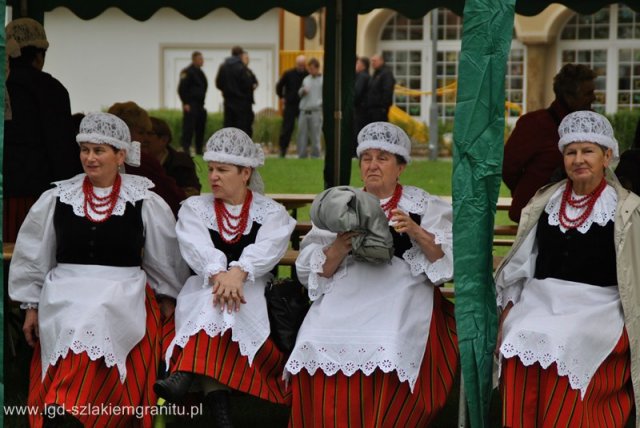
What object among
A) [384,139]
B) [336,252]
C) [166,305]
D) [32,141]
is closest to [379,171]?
[384,139]

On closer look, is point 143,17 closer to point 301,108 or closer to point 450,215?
point 450,215

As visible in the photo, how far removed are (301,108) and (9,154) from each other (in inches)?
591

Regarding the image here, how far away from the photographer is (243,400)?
20.7 feet

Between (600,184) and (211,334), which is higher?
(600,184)

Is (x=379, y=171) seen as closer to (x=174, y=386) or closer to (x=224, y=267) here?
(x=224, y=267)

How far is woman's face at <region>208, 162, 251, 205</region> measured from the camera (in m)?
5.42

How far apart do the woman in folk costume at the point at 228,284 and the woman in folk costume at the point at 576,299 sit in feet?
3.15

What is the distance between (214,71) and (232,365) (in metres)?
22.7

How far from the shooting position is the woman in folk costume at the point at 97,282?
16.8 feet

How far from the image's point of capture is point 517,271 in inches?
204

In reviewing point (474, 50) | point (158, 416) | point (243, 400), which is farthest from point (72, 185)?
point (474, 50)

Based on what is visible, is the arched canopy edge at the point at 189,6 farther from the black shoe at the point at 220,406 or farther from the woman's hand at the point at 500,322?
the black shoe at the point at 220,406

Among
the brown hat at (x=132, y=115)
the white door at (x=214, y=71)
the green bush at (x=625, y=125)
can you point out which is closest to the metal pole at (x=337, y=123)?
the brown hat at (x=132, y=115)

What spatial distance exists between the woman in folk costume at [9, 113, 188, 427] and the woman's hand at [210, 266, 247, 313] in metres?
0.37
